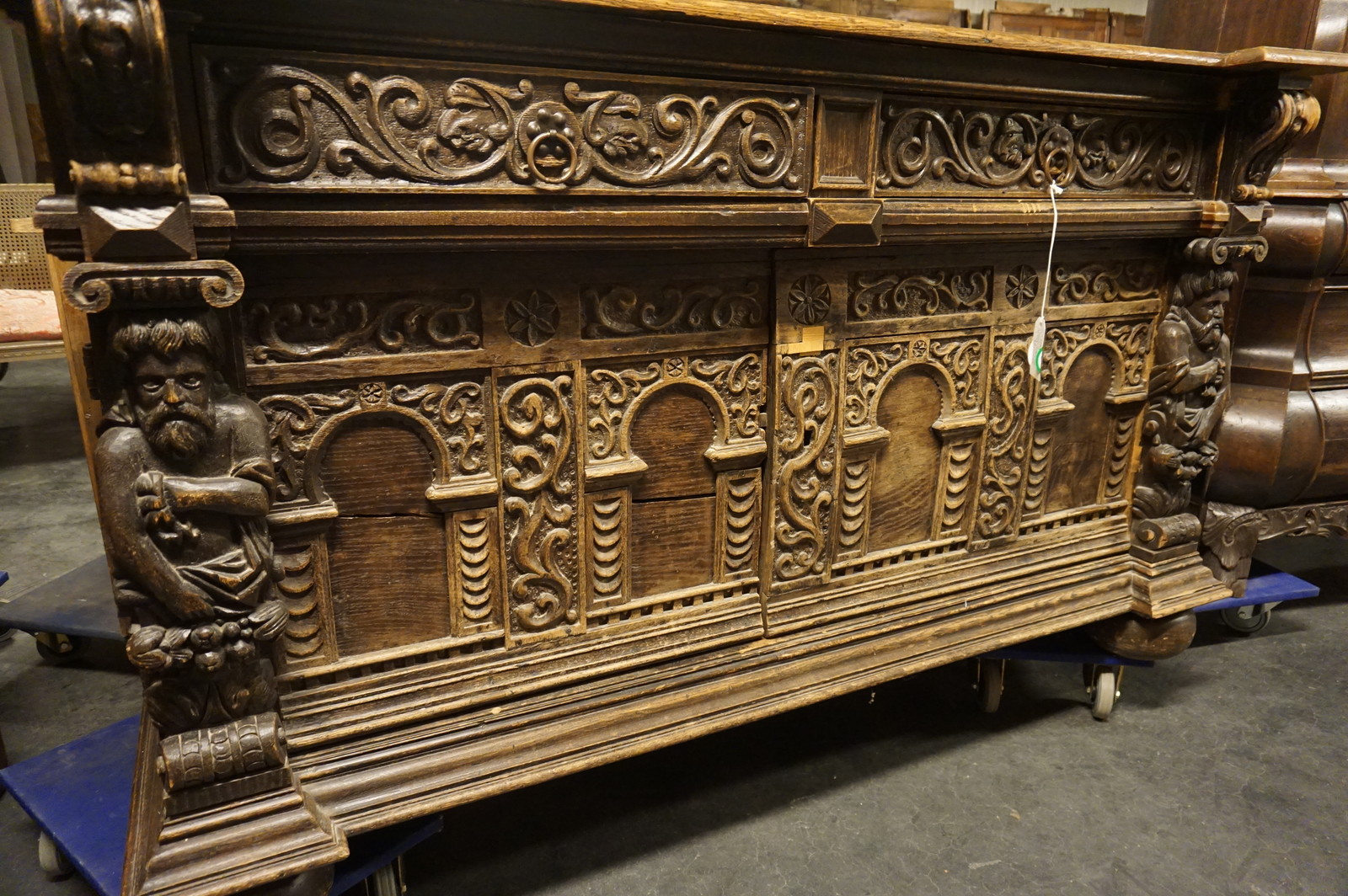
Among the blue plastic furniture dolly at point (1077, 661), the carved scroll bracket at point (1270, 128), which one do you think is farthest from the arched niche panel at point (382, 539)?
the carved scroll bracket at point (1270, 128)

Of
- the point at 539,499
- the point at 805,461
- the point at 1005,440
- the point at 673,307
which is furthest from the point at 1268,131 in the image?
the point at 539,499

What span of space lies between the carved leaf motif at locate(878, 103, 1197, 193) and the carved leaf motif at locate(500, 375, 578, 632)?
747 mm

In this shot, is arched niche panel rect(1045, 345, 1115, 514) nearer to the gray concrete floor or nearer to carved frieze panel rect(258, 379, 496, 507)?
the gray concrete floor

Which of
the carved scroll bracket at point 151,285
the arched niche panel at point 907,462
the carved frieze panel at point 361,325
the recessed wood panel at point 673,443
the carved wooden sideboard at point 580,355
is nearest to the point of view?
the carved scroll bracket at point 151,285

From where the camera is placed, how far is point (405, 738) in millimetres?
1423

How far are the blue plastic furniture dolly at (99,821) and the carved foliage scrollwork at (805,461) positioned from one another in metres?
0.84

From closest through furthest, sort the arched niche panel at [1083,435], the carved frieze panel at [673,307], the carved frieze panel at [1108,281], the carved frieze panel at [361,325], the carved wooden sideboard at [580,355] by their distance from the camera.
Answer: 1. the carved wooden sideboard at [580,355]
2. the carved frieze panel at [361,325]
3. the carved frieze panel at [673,307]
4. the carved frieze panel at [1108,281]
5. the arched niche panel at [1083,435]

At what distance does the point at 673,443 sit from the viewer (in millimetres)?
1598

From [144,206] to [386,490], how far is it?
532mm

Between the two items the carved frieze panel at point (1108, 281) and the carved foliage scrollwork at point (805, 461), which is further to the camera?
the carved frieze panel at point (1108, 281)

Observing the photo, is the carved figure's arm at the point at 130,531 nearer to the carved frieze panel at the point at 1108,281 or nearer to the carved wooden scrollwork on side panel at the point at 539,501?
the carved wooden scrollwork on side panel at the point at 539,501

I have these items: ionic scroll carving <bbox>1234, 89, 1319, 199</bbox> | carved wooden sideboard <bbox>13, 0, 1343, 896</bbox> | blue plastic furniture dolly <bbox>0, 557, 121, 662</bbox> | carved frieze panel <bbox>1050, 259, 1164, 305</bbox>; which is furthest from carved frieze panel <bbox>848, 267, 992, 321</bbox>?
blue plastic furniture dolly <bbox>0, 557, 121, 662</bbox>

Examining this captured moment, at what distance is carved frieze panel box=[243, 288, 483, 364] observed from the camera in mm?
1236

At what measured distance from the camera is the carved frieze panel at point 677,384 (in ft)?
4.92
